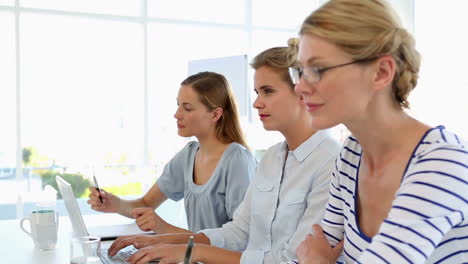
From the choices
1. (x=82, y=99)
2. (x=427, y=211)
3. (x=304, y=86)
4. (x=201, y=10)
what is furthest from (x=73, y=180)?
(x=427, y=211)

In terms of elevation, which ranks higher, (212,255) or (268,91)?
(268,91)

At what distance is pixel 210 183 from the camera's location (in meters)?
2.37

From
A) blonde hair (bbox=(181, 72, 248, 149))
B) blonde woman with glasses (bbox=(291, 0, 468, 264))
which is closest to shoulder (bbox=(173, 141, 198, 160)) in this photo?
blonde hair (bbox=(181, 72, 248, 149))

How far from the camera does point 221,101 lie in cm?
254

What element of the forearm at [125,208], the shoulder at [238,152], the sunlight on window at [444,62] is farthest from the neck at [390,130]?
the sunlight on window at [444,62]

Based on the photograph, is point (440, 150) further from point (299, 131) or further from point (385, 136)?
point (299, 131)

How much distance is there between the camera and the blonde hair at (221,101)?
2518 mm

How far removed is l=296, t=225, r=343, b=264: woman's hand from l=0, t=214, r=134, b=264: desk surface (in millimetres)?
853

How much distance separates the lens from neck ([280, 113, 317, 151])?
6.07ft

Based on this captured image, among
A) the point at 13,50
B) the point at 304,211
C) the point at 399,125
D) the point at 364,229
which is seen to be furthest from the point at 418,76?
the point at 13,50

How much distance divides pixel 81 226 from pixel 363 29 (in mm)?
1214

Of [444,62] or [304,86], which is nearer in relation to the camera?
[304,86]

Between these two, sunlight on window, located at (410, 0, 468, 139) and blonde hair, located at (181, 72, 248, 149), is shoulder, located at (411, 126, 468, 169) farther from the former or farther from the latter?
sunlight on window, located at (410, 0, 468, 139)

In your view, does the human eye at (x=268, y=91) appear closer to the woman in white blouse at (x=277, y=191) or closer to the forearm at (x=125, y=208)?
the woman in white blouse at (x=277, y=191)
